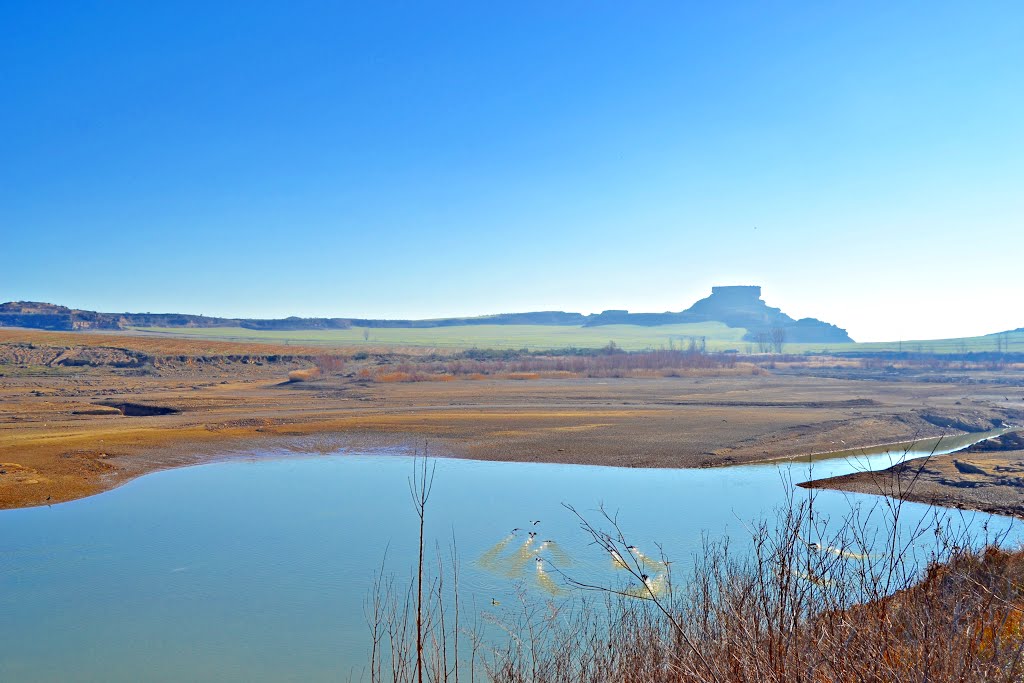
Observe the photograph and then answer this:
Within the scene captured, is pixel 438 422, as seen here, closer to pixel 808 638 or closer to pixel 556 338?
pixel 808 638

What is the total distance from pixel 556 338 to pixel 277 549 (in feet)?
408

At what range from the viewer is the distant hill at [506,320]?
118688 millimetres

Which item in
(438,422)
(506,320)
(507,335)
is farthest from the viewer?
(506,320)

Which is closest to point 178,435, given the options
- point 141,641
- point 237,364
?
point 141,641

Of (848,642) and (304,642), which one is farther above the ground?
(848,642)

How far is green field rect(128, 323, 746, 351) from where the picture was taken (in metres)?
122

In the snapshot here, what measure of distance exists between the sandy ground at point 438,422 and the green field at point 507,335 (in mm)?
69455

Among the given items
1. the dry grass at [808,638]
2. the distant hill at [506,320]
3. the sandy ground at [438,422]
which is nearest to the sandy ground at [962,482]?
the sandy ground at [438,422]

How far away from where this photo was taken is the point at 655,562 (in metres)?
11.9

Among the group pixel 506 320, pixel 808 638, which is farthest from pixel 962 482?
pixel 506 320

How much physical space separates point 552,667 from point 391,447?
61.7 ft

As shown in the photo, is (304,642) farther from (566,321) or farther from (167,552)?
(566,321)

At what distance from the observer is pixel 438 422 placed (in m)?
30.6

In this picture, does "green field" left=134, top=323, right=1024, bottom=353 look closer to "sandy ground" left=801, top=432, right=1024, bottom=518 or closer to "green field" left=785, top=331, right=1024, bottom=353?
"green field" left=785, top=331, right=1024, bottom=353
